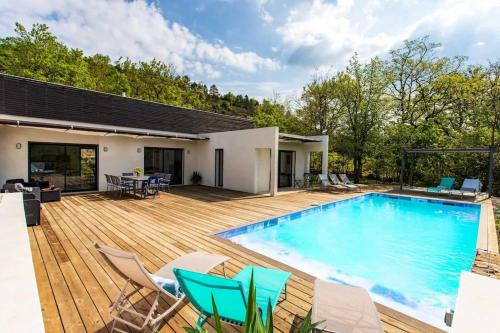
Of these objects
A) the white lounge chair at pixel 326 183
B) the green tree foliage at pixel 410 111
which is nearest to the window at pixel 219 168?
the white lounge chair at pixel 326 183

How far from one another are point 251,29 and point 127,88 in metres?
20.4

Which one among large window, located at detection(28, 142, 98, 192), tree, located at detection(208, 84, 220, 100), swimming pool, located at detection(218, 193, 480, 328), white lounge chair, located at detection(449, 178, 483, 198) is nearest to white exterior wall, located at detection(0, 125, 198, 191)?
large window, located at detection(28, 142, 98, 192)

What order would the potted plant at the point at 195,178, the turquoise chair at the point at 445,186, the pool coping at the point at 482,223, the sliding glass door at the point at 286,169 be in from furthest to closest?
the potted plant at the point at 195,178 < the sliding glass door at the point at 286,169 < the turquoise chair at the point at 445,186 < the pool coping at the point at 482,223

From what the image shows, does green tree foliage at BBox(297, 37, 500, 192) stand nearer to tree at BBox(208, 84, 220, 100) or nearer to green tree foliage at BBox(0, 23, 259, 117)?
green tree foliage at BBox(0, 23, 259, 117)

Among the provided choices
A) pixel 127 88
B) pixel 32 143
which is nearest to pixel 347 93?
pixel 32 143

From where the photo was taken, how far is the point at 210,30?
12891 millimetres

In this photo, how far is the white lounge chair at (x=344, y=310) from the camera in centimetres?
196

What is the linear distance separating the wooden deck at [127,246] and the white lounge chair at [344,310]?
51cm

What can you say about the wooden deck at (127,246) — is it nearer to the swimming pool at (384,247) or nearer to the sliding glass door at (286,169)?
the swimming pool at (384,247)

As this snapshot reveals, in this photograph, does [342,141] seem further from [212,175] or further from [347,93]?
[212,175]

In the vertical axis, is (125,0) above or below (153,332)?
above

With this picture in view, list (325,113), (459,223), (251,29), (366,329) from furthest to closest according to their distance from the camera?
(325,113), (251,29), (459,223), (366,329)

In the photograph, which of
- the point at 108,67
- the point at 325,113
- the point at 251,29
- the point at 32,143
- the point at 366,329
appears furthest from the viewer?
the point at 108,67

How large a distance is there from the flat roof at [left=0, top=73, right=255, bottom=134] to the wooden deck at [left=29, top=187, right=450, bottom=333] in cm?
375
